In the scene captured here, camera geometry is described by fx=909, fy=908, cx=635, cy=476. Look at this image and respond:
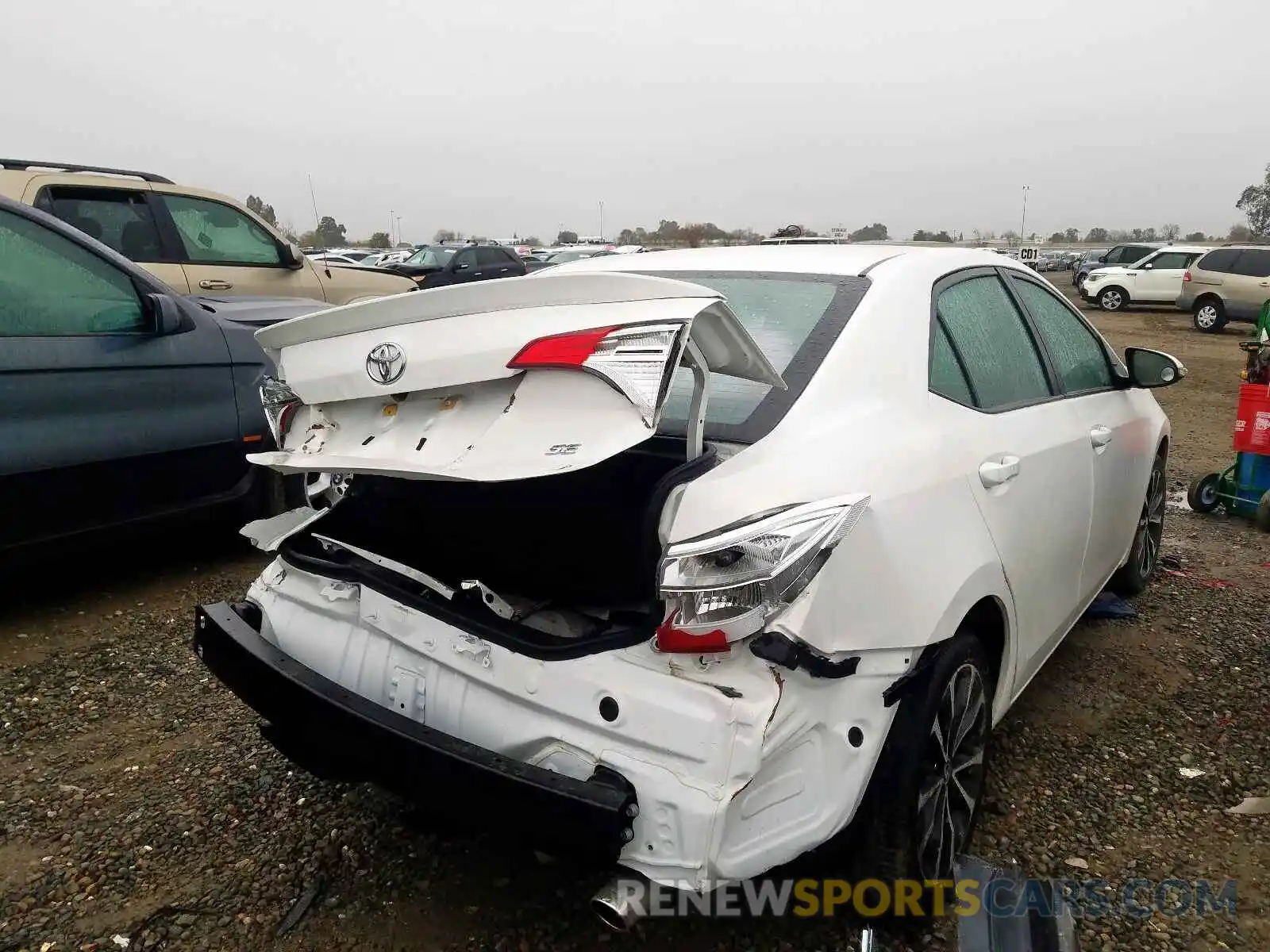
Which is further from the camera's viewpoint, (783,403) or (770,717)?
(783,403)

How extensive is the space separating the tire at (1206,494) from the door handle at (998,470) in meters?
3.97

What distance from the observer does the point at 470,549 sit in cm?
217

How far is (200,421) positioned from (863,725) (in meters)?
3.21

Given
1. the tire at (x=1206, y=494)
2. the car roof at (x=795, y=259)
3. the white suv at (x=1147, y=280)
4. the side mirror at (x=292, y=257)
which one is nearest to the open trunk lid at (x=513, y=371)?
the car roof at (x=795, y=259)

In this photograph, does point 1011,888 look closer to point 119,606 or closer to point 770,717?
point 770,717

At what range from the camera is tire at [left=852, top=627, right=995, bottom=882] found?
6.08 feet

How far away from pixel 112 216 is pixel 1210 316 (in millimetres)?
18961

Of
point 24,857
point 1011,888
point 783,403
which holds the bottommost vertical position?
point 24,857

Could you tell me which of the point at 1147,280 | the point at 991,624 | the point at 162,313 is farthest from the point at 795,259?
the point at 1147,280

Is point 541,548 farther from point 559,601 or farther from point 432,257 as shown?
point 432,257

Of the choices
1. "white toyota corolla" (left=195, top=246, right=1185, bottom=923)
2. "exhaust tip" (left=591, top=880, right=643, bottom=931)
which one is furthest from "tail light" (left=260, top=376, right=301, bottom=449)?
"exhaust tip" (left=591, top=880, right=643, bottom=931)

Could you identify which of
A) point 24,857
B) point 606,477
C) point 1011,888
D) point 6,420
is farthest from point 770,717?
point 6,420

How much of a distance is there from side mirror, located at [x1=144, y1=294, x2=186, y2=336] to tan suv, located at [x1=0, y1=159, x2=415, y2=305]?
88.8 inches

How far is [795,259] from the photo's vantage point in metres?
2.69
